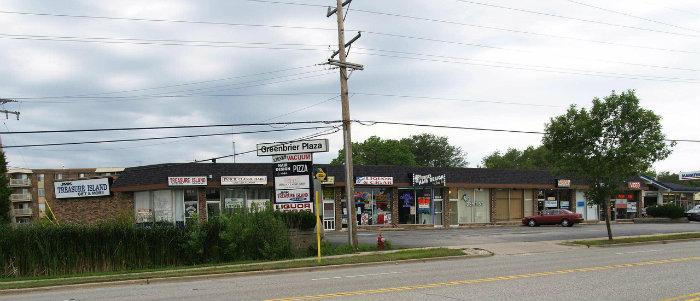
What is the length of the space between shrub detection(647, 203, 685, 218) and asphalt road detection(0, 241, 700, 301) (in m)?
35.7

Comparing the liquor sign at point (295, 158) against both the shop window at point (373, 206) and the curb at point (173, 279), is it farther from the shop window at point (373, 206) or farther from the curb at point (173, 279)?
the shop window at point (373, 206)

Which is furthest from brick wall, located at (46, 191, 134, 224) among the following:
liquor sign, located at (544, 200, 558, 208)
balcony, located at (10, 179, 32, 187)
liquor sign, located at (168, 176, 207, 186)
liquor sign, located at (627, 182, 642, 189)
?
balcony, located at (10, 179, 32, 187)

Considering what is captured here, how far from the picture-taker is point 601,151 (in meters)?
29.0

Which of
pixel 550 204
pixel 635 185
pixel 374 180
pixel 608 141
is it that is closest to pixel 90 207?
pixel 374 180

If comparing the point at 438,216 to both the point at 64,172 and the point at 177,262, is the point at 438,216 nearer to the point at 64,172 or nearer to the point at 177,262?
the point at 177,262

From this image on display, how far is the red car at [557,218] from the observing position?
44031 millimetres

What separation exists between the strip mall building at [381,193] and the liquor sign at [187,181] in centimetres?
6

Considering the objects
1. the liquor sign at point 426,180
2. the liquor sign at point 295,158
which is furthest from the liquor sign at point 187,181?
the liquor sign at point 426,180

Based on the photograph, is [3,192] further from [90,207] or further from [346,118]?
[346,118]

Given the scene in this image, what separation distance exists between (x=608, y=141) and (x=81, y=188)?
30489mm

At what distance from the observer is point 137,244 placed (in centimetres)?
2288

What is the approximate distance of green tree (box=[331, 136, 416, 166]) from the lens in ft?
313

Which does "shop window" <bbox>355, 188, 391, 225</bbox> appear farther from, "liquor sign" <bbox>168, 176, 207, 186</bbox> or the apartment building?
the apartment building


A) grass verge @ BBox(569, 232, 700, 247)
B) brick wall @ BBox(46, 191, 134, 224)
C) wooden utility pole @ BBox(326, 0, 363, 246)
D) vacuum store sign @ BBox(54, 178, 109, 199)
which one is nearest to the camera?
wooden utility pole @ BBox(326, 0, 363, 246)
